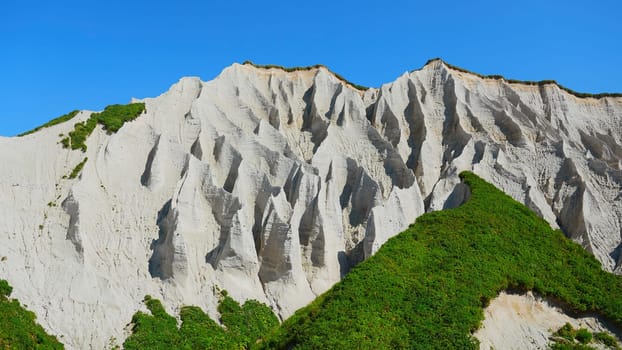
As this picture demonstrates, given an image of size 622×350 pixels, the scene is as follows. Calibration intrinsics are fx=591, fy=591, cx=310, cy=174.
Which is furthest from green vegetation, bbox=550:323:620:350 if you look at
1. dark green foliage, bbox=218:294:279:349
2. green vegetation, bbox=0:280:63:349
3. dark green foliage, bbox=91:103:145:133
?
dark green foliage, bbox=91:103:145:133

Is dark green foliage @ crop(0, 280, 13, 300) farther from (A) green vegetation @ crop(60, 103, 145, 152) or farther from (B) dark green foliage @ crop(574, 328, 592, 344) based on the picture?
(B) dark green foliage @ crop(574, 328, 592, 344)

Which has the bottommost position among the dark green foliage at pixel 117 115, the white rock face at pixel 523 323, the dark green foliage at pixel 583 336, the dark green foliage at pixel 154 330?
the dark green foliage at pixel 583 336

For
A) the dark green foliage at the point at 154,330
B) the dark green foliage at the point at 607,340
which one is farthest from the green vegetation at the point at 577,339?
the dark green foliage at the point at 154,330

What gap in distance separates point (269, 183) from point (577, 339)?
51.1ft

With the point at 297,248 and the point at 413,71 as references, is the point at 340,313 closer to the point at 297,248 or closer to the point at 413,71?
the point at 297,248

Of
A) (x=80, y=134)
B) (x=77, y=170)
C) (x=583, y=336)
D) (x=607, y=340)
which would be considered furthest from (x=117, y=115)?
(x=607, y=340)

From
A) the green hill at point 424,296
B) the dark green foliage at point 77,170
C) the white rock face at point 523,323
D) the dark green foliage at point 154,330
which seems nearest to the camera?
the green hill at point 424,296

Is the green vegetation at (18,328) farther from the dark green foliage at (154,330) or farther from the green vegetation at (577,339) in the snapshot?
the green vegetation at (577,339)

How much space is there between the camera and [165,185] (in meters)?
30.0

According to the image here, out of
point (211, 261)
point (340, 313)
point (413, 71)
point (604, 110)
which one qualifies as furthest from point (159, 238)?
point (604, 110)

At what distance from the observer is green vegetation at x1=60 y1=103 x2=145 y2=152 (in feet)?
100

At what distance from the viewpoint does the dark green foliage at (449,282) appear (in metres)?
20.7

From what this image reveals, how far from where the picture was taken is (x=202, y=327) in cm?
2358

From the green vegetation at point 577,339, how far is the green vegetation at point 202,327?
36.6ft
